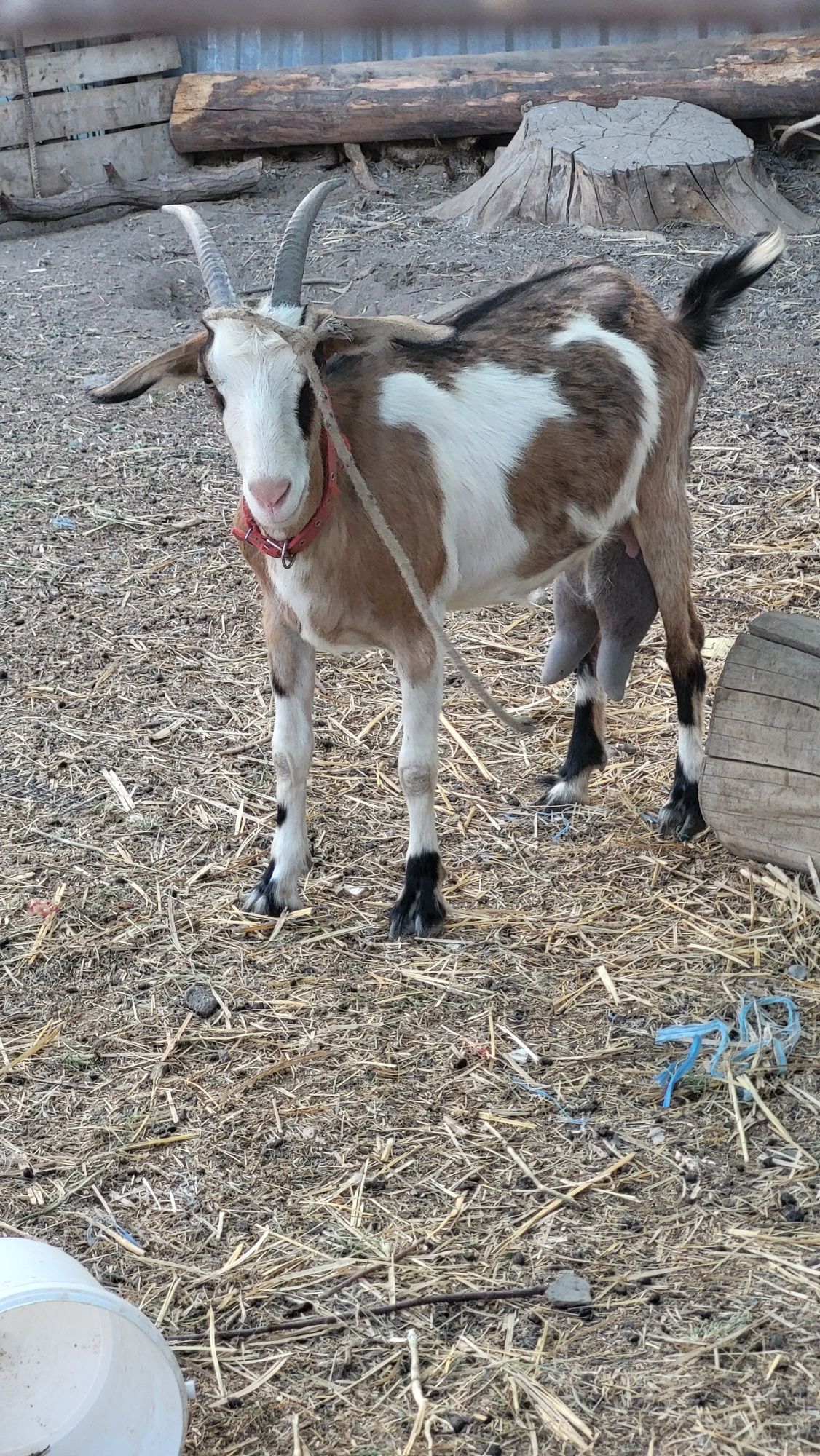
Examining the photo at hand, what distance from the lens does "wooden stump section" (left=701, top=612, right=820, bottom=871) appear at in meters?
3.37

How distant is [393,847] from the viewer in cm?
392

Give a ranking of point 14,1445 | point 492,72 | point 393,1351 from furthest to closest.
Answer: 1. point 492,72
2. point 393,1351
3. point 14,1445

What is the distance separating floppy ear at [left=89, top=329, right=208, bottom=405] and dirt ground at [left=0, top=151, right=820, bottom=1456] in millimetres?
1314

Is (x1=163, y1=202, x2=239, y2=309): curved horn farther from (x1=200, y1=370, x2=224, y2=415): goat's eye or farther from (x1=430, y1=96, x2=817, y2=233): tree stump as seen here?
(x1=430, y1=96, x2=817, y2=233): tree stump

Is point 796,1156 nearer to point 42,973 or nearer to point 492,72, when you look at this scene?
point 42,973

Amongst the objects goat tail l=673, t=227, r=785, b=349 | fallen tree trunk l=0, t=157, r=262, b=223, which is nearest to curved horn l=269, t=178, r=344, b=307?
goat tail l=673, t=227, r=785, b=349

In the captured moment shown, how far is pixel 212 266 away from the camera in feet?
9.95

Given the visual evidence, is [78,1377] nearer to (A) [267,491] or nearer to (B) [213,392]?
(A) [267,491]

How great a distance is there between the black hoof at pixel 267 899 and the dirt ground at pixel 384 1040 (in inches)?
2.5

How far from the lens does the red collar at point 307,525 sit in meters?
3.14

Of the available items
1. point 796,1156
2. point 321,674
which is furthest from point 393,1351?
point 321,674

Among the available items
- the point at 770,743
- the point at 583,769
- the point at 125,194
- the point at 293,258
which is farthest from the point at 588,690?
the point at 125,194

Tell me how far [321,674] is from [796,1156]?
262 centimetres

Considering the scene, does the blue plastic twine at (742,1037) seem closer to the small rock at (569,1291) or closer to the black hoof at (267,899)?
the small rock at (569,1291)
